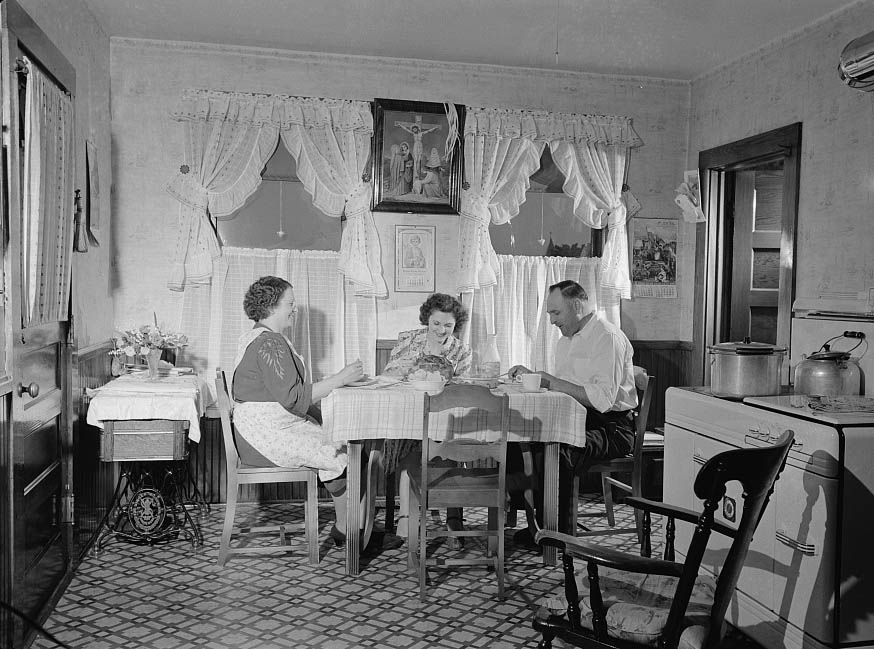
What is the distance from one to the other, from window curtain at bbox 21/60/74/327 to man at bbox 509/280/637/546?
262cm

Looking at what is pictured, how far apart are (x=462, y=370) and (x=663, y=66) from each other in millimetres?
2721

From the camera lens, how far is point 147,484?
493 cm

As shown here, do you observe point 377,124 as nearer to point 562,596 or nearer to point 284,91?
point 284,91

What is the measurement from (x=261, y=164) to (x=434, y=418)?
8.21 feet

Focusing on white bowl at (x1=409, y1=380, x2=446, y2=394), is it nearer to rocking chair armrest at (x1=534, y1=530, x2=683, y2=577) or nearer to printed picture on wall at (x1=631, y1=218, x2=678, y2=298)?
rocking chair armrest at (x1=534, y1=530, x2=683, y2=577)

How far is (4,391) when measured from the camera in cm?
294

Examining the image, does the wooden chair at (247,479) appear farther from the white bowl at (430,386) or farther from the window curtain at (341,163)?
the window curtain at (341,163)

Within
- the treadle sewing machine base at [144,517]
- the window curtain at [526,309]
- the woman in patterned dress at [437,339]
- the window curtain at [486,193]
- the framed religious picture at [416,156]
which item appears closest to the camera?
the treadle sewing machine base at [144,517]

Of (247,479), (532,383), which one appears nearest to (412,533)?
(247,479)

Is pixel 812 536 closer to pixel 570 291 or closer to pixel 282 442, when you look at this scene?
pixel 570 291

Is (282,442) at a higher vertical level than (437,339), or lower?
lower

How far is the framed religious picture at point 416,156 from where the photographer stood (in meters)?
5.84

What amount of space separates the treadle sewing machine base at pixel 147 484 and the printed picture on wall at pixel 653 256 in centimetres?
364

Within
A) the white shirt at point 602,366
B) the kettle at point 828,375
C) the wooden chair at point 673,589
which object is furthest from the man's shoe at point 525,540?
the wooden chair at point 673,589
